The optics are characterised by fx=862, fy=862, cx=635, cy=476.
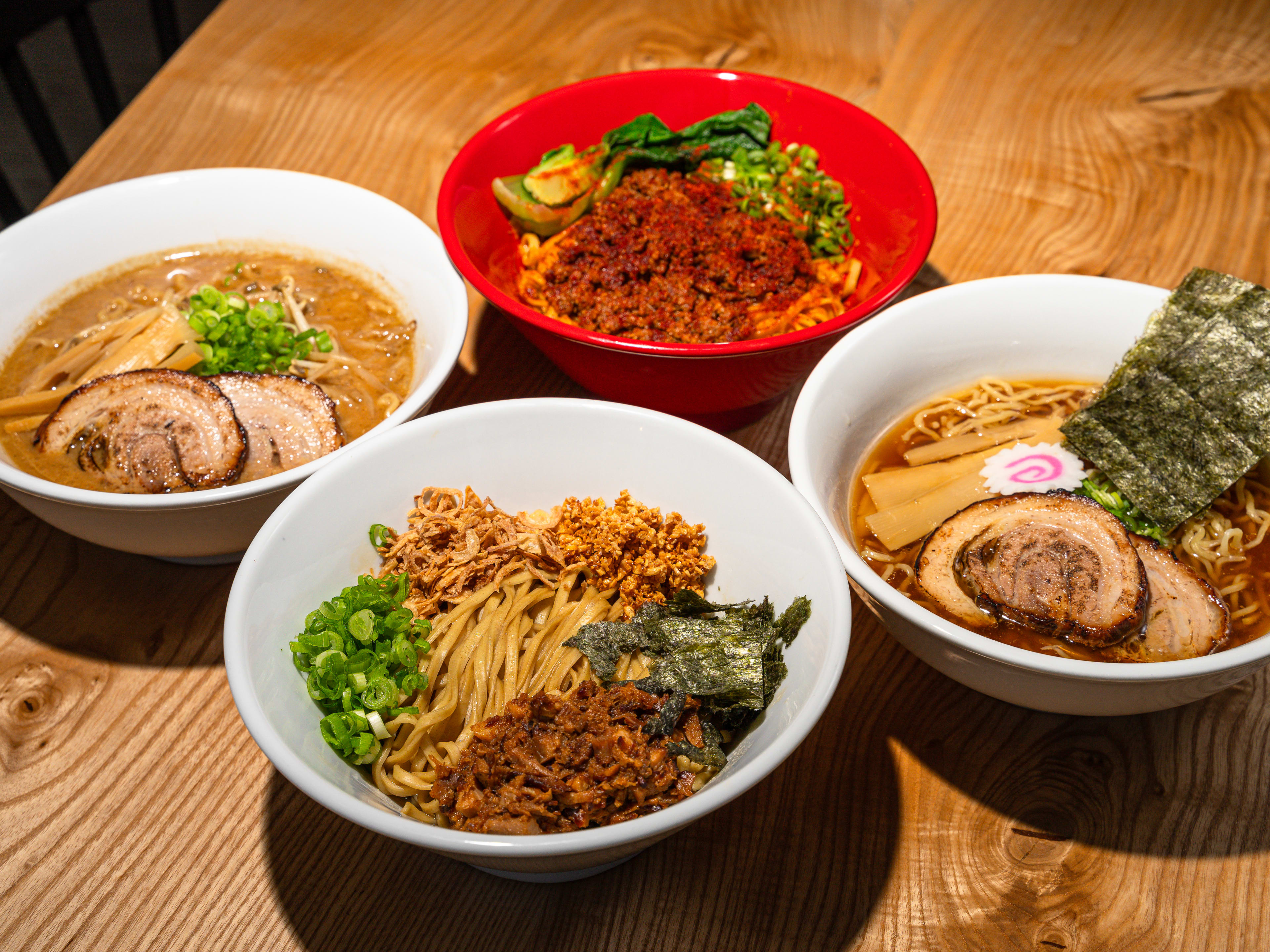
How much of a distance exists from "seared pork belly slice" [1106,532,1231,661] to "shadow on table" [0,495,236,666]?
5.97 feet

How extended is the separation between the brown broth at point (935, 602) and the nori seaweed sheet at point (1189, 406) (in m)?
0.15

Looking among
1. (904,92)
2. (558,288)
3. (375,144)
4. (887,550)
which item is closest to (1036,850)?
(887,550)

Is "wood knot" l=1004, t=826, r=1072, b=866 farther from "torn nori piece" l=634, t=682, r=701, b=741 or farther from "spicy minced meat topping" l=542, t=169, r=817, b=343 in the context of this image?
"spicy minced meat topping" l=542, t=169, r=817, b=343

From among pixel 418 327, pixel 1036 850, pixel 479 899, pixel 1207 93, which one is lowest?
pixel 1036 850

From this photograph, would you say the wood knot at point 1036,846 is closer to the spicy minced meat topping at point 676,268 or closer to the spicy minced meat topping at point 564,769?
the spicy minced meat topping at point 564,769

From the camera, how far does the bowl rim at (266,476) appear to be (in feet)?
4.99

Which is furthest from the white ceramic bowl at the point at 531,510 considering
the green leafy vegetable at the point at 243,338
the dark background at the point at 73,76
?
the dark background at the point at 73,76

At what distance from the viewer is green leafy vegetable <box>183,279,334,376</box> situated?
6.73 ft

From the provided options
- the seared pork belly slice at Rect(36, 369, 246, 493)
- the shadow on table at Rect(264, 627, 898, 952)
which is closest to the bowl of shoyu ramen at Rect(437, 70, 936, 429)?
the seared pork belly slice at Rect(36, 369, 246, 493)

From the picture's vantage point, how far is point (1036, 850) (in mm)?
1536

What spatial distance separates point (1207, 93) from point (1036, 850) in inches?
117

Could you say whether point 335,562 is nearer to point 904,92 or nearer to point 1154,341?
point 1154,341

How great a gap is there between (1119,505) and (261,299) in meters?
2.12

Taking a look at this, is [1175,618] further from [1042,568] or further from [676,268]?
[676,268]
